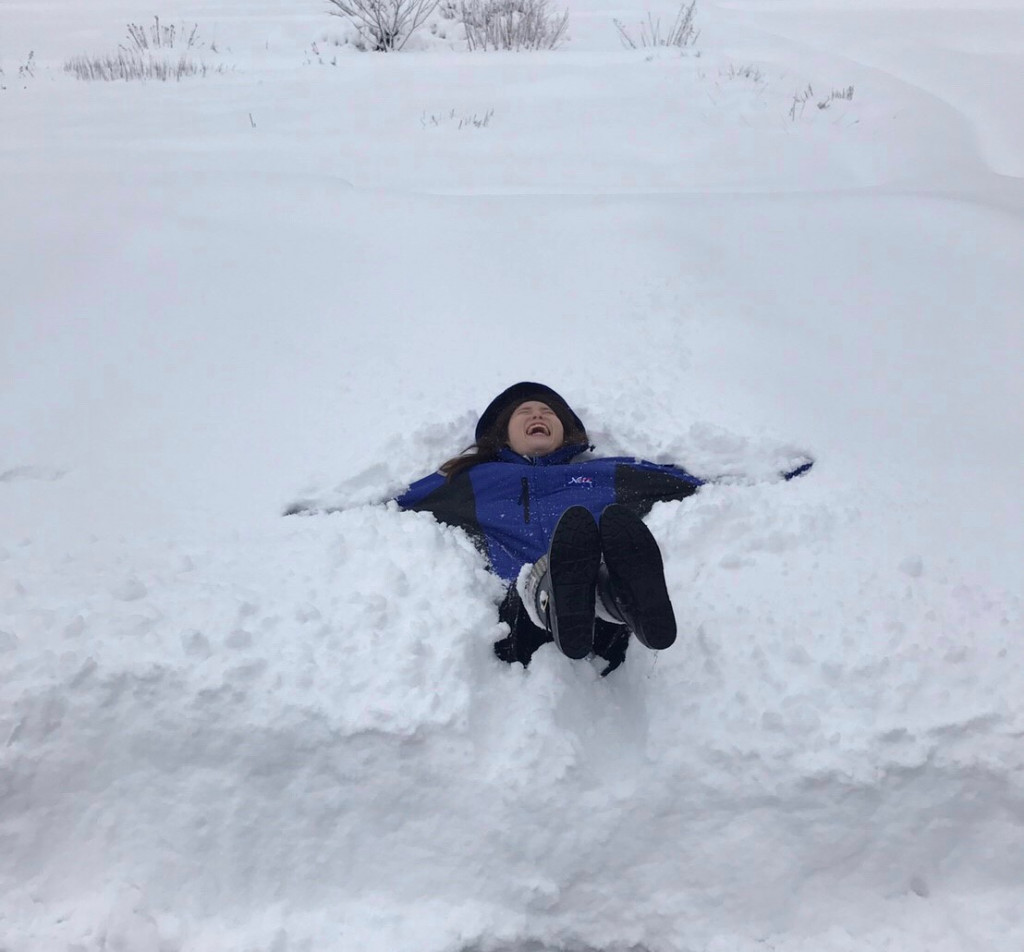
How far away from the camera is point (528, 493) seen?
2.87m

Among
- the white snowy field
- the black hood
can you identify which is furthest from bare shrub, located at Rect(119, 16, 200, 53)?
the black hood

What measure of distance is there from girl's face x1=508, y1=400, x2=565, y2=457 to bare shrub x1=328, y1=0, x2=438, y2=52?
320 inches

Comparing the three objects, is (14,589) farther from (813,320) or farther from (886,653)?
(813,320)

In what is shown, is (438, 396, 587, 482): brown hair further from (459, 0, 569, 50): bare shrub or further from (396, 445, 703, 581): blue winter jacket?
(459, 0, 569, 50): bare shrub

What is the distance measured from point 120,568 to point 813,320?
3347 millimetres

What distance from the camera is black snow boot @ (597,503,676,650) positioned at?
192cm

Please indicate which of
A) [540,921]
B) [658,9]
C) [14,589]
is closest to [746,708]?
[540,921]

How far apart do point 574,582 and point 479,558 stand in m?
0.75

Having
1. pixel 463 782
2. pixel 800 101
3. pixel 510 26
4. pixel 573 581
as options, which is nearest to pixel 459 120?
pixel 800 101

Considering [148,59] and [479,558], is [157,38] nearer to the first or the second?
[148,59]

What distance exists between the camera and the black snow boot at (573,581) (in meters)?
1.94

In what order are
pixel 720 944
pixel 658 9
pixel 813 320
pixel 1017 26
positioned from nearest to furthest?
pixel 720 944
pixel 813 320
pixel 1017 26
pixel 658 9

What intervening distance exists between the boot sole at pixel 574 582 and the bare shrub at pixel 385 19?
9.29m

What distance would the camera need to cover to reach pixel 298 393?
3.50 m
